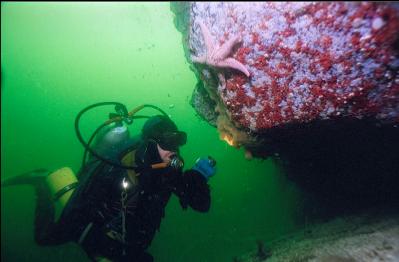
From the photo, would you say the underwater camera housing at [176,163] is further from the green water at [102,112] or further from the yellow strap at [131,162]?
the green water at [102,112]

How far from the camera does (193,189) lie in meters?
4.47

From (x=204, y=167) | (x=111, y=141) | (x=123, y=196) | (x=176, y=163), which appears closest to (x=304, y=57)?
(x=204, y=167)

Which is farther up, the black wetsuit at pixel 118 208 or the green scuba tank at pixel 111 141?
the green scuba tank at pixel 111 141

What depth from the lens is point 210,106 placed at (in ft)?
21.3

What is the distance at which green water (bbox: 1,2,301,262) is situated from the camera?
4281 millimetres

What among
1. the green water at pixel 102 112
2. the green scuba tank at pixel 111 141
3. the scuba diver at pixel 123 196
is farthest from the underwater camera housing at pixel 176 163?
the green water at pixel 102 112

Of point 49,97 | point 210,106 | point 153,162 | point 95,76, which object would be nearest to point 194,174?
point 153,162

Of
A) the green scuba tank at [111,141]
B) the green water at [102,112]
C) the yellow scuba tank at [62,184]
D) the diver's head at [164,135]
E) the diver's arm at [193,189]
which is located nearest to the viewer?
the green water at [102,112]

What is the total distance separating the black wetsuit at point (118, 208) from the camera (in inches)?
158

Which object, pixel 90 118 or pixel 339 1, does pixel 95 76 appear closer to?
pixel 90 118

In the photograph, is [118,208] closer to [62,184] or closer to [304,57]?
[62,184]

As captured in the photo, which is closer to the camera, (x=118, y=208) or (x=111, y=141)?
(x=118, y=208)

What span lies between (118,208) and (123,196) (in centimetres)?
25

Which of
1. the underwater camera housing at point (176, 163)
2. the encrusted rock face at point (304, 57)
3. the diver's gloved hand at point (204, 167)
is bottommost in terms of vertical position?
the diver's gloved hand at point (204, 167)
